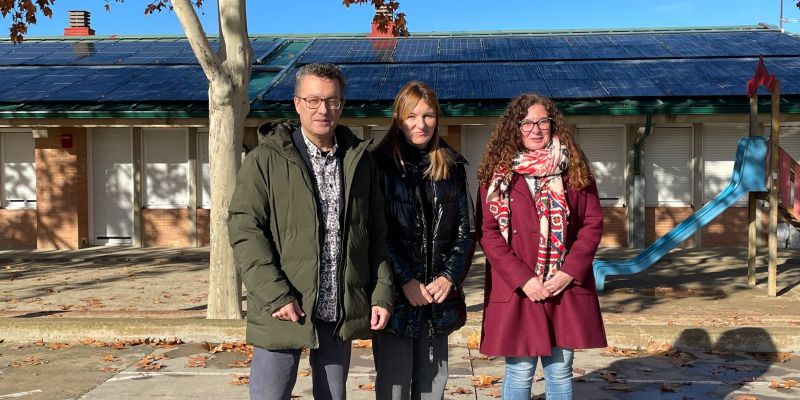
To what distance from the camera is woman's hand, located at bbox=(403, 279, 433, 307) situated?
3.81 metres

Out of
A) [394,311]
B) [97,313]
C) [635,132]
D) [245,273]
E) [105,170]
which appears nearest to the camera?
[245,273]

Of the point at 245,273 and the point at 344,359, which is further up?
the point at 245,273

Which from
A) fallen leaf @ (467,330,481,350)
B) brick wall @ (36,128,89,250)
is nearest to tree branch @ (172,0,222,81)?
fallen leaf @ (467,330,481,350)

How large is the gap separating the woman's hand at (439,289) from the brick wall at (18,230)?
14804 millimetres

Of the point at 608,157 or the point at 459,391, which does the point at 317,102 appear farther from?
the point at 608,157

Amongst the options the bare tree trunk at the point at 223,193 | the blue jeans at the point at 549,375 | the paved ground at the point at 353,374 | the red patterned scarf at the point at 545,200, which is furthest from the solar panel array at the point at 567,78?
the blue jeans at the point at 549,375

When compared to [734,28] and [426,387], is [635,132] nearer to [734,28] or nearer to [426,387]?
[734,28]

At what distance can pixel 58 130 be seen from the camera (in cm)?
1606

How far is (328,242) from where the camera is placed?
350 centimetres

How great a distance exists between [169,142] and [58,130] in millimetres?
2140

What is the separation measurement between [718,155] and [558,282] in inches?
518

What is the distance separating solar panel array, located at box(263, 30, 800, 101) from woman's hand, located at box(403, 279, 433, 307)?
10.7 meters

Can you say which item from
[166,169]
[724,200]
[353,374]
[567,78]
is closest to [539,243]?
[353,374]

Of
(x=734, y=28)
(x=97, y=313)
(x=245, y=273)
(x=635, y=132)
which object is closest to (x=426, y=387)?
(x=245, y=273)
